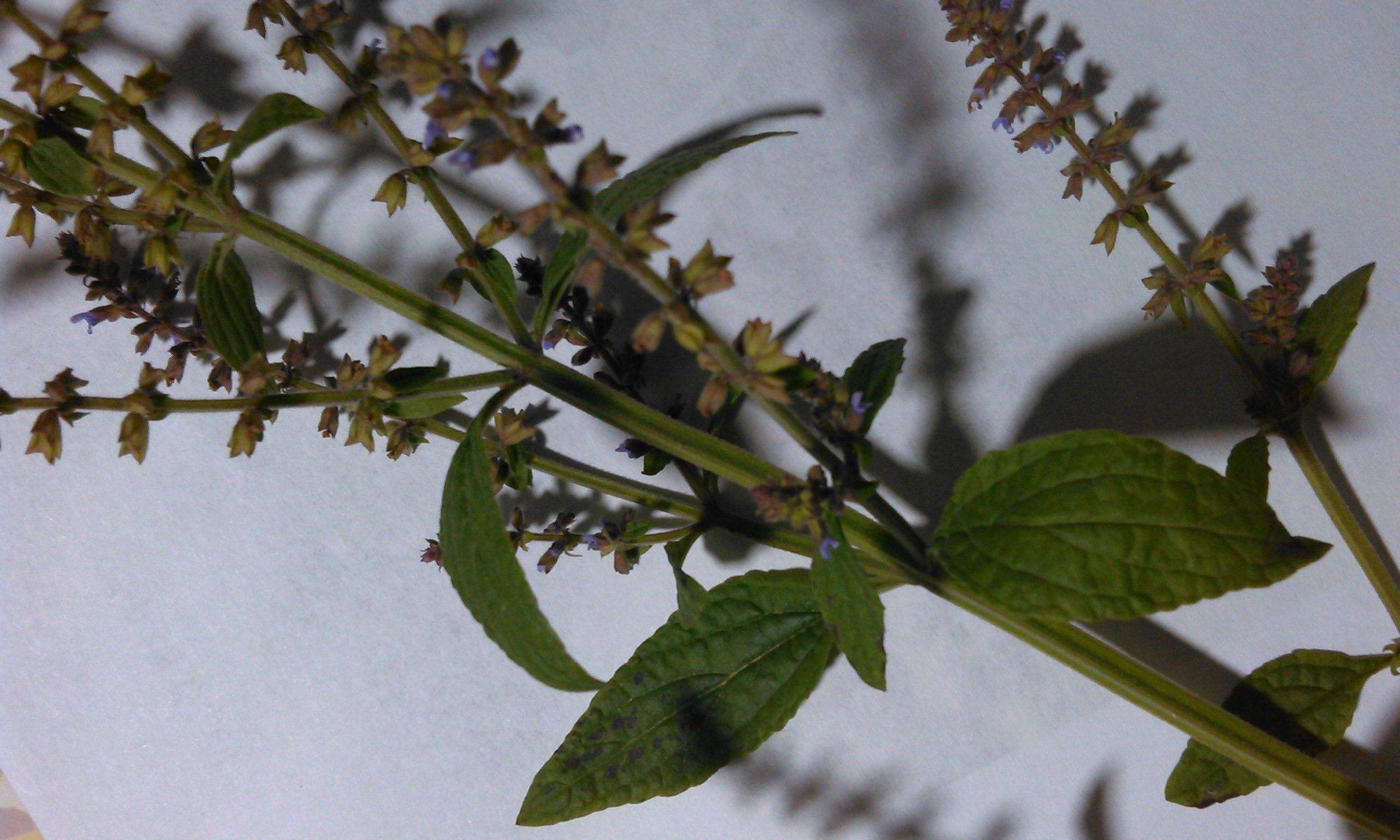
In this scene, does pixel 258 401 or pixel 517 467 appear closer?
pixel 258 401

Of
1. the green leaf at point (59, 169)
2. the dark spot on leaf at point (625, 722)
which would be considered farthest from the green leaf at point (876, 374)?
the green leaf at point (59, 169)

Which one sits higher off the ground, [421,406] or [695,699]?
[421,406]

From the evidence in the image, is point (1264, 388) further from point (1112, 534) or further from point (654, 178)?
point (654, 178)

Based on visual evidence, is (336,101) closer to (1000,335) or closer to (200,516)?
(200,516)

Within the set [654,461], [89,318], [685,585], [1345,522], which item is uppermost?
[89,318]

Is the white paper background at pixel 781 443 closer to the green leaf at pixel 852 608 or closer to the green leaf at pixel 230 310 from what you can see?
the green leaf at pixel 230 310

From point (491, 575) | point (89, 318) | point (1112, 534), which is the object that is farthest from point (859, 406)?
point (89, 318)

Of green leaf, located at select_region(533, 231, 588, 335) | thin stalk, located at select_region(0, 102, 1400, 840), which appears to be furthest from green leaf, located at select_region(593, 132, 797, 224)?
thin stalk, located at select_region(0, 102, 1400, 840)

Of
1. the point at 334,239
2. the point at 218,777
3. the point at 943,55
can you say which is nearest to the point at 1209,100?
the point at 943,55
